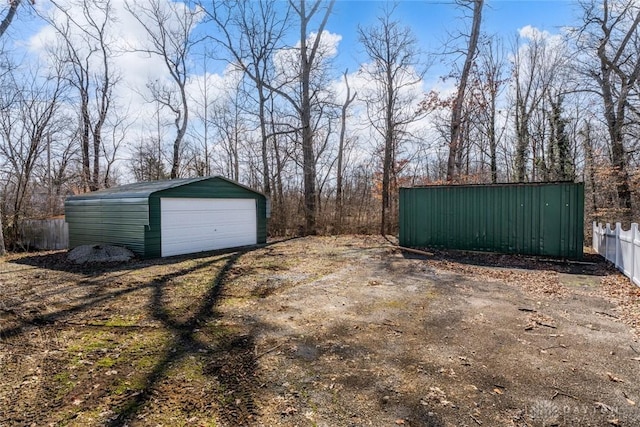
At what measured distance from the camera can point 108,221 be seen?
8.94 metres

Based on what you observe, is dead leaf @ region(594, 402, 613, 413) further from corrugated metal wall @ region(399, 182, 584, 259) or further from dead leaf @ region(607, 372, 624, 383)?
corrugated metal wall @ region(399, 182, 584, 259)

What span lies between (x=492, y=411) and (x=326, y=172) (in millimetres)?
17164

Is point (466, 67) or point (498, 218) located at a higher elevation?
point (466, 67)

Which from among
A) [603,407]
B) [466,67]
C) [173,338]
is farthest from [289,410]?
[466,67]

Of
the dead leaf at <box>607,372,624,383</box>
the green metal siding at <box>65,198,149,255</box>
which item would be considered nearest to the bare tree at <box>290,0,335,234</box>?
the green metal siding at <box>65,198,149,255</box>

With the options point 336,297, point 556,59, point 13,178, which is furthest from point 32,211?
A: point 556,59

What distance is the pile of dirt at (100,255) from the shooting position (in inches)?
300

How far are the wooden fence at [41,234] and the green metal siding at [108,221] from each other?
2.74 metres

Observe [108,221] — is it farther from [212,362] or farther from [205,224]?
[212,362]

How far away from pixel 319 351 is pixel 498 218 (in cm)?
706

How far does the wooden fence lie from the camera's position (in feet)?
39.7

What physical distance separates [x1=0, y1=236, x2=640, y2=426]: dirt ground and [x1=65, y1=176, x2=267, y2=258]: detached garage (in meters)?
2.42

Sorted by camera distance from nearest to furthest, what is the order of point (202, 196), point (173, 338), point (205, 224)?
point (173, 338) → point (202, 196) → point (205, 224)

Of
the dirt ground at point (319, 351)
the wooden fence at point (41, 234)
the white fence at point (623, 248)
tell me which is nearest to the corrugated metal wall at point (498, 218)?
the white fence at point (623, 248)
